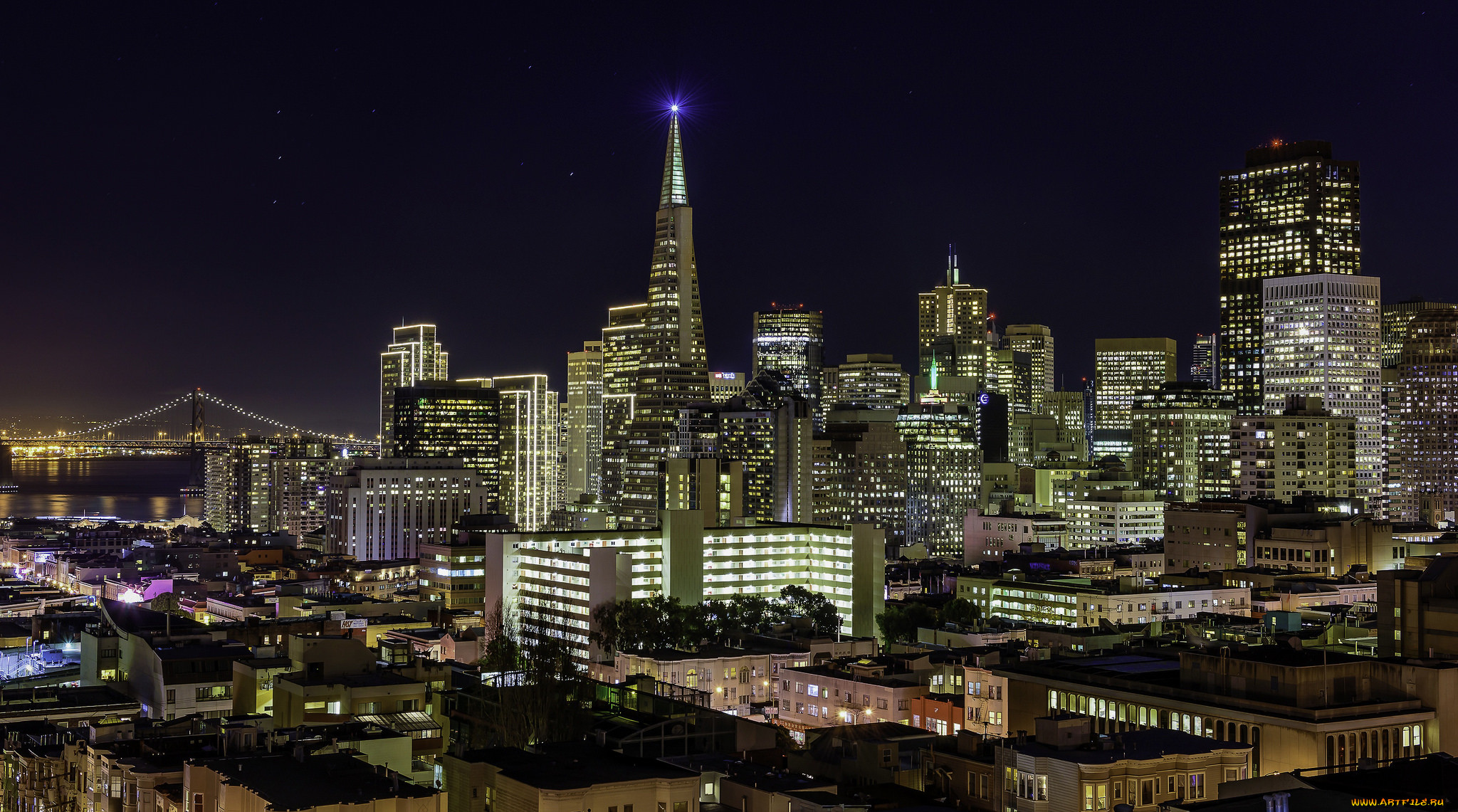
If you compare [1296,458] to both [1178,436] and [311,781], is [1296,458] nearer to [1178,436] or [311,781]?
[1178,436]

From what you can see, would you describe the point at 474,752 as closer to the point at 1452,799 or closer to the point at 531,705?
the point at 531,705

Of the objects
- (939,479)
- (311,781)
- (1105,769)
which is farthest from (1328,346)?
(311,781)

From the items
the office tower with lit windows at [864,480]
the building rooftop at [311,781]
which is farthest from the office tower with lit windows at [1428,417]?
the building rooftop at [311,781]

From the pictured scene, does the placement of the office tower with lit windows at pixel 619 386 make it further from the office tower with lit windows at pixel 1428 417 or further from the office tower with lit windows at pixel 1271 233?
the office tower with lit windows at pixel 1428 417

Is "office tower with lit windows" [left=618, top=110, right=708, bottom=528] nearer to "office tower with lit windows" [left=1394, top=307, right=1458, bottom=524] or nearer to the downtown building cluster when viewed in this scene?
the downtown building cluster

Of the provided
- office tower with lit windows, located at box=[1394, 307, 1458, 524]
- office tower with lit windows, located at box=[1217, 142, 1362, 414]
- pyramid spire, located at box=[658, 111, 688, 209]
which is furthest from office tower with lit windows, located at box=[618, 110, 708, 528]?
office tower with lit windows, located at box=[1394, 307, 1458, 524]
